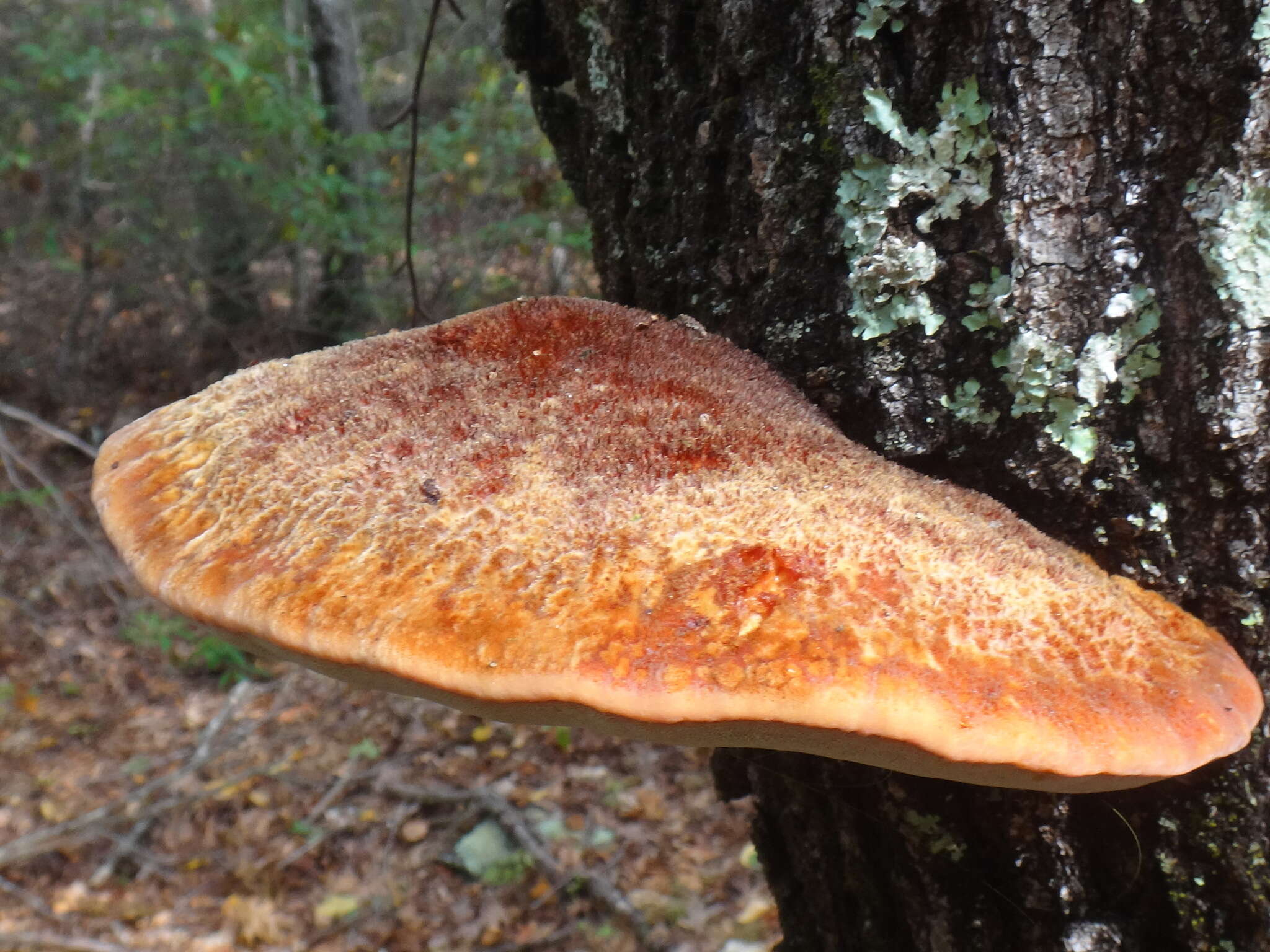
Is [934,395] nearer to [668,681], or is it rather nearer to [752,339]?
[752,339]

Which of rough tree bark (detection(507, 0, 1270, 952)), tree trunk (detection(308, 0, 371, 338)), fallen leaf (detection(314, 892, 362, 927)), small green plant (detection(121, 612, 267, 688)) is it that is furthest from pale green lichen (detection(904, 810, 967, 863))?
tree trunk (detection(308, 0, 371, 338))

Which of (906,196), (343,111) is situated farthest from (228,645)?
(906,196)

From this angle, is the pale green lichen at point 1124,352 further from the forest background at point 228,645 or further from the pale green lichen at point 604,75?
the forest background at point 228,645

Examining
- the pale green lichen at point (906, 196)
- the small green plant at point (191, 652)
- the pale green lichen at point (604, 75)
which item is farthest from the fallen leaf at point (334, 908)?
the pale green lichen at point (906, 196)

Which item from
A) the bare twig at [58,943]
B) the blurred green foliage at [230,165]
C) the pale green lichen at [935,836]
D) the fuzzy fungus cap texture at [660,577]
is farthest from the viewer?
the blurred green foliage at [230,165]

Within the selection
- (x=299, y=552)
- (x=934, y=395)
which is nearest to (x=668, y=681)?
(x=299, y=552)

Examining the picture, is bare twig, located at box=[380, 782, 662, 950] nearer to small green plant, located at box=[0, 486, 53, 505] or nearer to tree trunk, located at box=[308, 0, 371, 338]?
small green plant, located at box=[0, 486, 53, 505]
